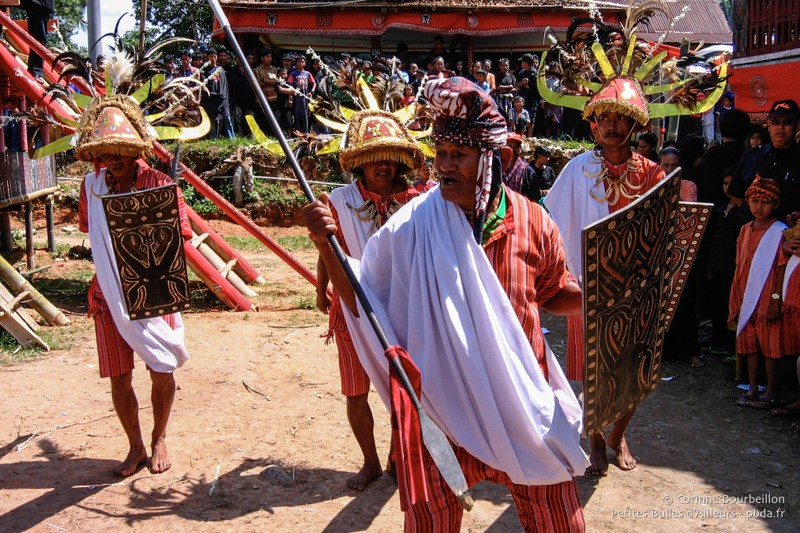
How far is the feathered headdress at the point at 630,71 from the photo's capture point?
16.1ft

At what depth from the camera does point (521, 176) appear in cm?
802

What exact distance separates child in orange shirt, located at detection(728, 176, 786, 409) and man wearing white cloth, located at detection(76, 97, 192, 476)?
13.7 feet

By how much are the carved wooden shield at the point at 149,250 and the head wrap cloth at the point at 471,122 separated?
2.25m

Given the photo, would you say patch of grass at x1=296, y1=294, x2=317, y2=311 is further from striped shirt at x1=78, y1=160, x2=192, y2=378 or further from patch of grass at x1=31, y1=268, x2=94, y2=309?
striped shirt at x1=78, y1=160, x2=192, y2=378

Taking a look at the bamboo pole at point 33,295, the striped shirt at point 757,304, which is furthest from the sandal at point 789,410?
the bamboo pole at point 33,295

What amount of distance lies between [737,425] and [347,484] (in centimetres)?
287

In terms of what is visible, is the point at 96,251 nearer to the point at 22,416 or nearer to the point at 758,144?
the point at 22,416

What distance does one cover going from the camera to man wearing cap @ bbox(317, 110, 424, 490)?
446 cm

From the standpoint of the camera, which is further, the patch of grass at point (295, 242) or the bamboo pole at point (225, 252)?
the patch of grass at point (295, 242)

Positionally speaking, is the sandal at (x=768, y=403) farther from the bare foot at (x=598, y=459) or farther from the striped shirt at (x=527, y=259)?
the striped shirt at (x=527, y=259)

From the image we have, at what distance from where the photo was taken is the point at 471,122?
9.30 feet

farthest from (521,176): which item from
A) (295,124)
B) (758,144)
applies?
(295,124)

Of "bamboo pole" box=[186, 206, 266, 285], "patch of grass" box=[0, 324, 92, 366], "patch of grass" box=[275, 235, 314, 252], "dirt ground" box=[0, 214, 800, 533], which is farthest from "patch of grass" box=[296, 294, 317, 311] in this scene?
"patch of grass" box=[275, 235, 314, 252]

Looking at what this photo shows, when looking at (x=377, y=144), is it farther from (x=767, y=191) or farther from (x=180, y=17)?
(x=180, y=17)
